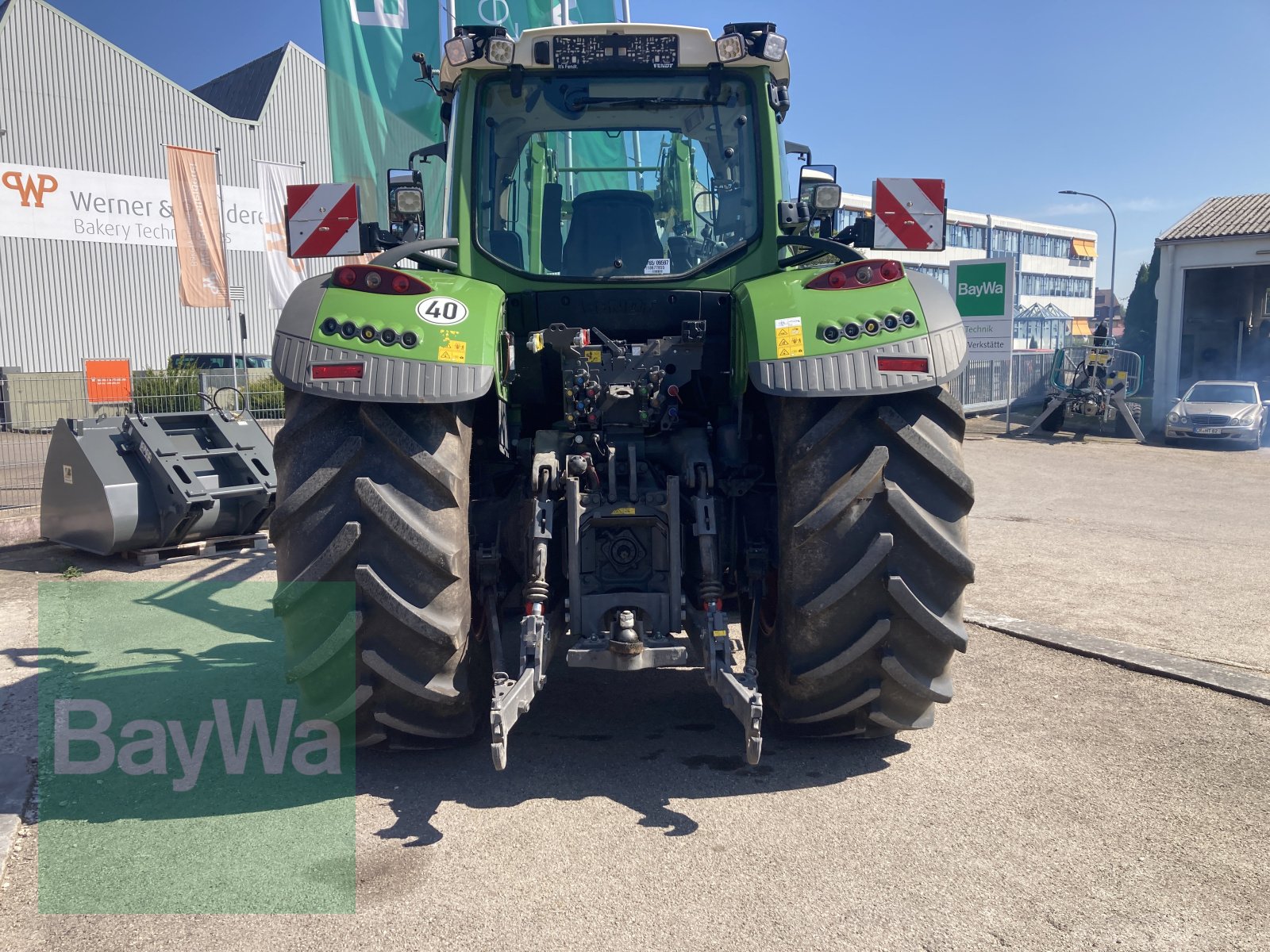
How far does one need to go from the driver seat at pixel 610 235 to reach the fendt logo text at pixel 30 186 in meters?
24.1

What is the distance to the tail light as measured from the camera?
396cm

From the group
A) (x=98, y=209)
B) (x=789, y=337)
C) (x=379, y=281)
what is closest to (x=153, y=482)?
(x=379, y=281)

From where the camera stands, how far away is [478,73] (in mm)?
4609

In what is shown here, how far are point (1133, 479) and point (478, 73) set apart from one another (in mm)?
12964

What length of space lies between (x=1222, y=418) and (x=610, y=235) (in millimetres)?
19676

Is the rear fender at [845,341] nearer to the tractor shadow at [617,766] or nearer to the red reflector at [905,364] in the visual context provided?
the red reflector at [905,364]

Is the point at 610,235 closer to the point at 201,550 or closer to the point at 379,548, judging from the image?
the point at 379,548

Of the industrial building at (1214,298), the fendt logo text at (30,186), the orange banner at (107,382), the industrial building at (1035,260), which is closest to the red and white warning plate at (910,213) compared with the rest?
the orange banner at (107,382)

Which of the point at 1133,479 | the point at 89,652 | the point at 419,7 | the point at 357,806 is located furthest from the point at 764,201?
the point at 1133,479

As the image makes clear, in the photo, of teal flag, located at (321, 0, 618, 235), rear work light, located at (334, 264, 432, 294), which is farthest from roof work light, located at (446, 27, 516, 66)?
teal flag, located at (321, 0, 618, 235)

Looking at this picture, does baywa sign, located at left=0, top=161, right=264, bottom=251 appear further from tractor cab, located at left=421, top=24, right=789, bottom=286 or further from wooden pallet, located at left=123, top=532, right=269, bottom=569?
tractor cab, located at left=421, top=24, right=789, bottom=286

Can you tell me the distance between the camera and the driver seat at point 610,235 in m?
4.63

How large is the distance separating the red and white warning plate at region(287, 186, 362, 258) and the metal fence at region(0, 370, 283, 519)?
379 cm

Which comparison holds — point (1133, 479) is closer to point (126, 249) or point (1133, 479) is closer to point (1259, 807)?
point (1259, 807)
